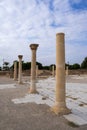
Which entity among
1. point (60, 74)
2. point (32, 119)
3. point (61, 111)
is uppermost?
point (60, 74)

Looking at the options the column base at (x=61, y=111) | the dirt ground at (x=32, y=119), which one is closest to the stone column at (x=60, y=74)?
the column base at (x=61, y=111)

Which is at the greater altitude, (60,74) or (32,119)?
(60,74)

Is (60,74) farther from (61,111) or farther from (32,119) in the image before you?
(32,119)

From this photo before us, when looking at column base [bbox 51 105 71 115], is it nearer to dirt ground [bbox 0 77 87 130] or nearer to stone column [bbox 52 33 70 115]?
stone column [bbox 52 33 70 115]

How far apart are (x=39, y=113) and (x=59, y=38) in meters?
2.83

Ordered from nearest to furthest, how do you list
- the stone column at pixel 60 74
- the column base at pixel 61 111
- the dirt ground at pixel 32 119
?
the dirt ground at pixel 32 119 < the column base at pixel 61 111 < the stone column at pixel 60 74

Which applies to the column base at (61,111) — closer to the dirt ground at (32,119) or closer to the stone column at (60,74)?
the stone column at (60,74)

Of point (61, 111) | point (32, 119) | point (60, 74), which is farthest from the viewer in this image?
point (60, 74)

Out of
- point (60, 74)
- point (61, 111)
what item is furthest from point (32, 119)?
point (60, 74)

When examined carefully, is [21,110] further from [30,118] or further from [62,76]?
[62,76]

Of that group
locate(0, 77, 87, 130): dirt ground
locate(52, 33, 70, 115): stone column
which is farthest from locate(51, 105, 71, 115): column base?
locate(0, 77, 87, 130): dirt ground

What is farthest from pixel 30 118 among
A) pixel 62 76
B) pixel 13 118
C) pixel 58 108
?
pixel 62 76

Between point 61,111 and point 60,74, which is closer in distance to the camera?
point 61,111

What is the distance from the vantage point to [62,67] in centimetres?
885
